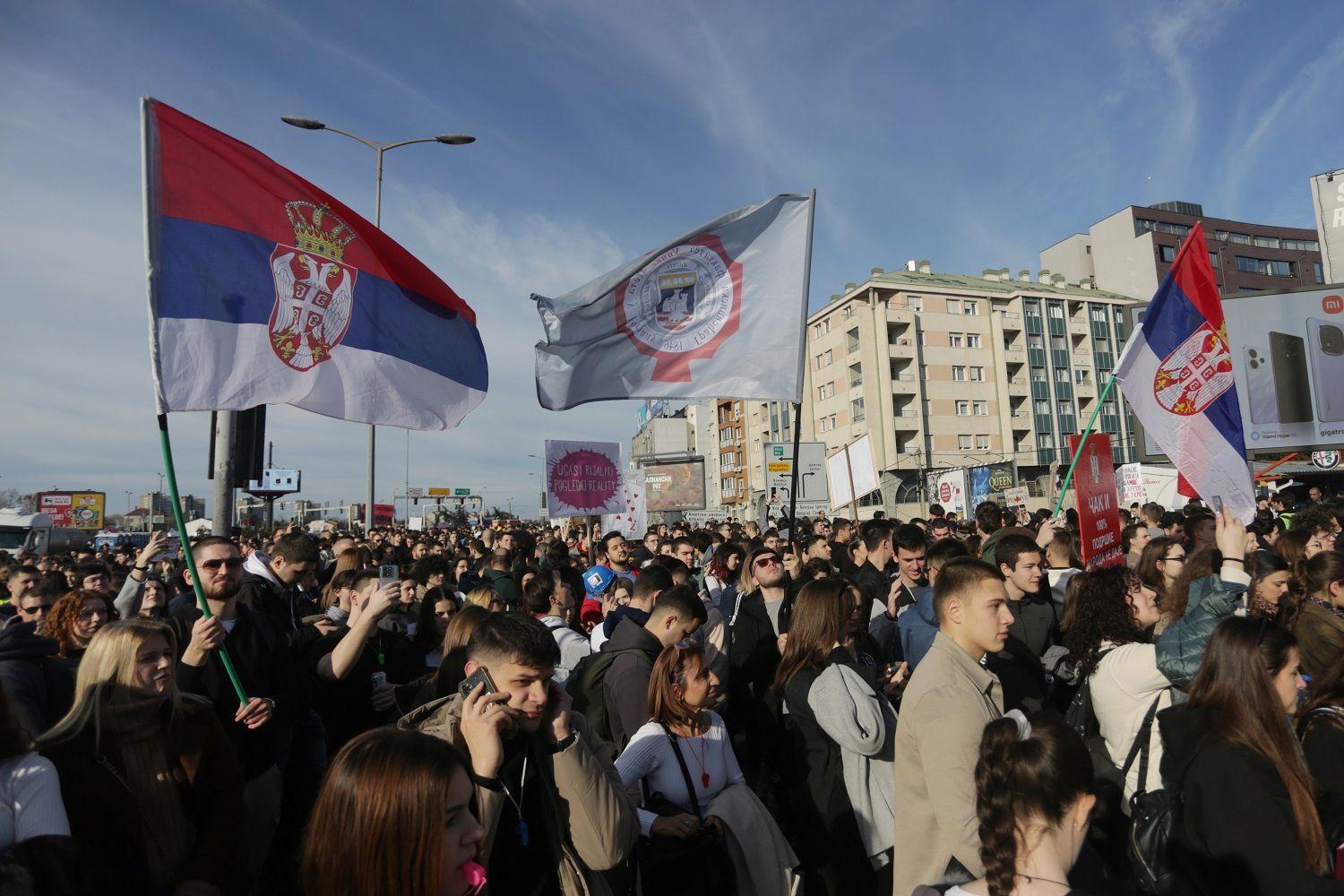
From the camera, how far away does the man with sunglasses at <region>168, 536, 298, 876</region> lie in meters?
3.82

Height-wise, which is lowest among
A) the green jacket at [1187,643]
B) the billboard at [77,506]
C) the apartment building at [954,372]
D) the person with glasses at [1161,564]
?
the green jacket at [1187,643]

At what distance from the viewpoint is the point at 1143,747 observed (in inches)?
139

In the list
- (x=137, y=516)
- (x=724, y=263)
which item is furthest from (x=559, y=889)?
(x=137, y=516)

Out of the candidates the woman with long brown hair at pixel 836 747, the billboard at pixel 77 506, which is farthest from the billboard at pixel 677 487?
the billboard at pixel 77 506

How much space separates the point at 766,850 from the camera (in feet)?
11.2

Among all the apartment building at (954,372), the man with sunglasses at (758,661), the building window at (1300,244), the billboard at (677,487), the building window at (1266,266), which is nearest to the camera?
the man with sunglasses at (758,661)

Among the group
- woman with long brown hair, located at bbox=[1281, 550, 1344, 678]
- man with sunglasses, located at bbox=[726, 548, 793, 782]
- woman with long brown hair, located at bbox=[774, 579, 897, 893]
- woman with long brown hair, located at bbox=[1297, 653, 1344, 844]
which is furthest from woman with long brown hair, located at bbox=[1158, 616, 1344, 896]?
man with sunglasses, located at bbox=[726, 548, 793, 782]

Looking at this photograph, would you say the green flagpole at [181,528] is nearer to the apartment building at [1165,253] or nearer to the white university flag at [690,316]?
the white university flag at [690,316]

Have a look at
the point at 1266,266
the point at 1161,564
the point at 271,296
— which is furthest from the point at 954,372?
the point at 271,296

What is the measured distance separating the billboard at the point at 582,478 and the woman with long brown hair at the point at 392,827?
39.0 feet

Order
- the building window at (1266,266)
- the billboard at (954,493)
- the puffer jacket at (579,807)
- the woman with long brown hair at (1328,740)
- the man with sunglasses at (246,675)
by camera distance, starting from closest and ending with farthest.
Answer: the puffer jacket at (579,807) < the woman with long brown hair at (1328,740) < the man with sunglasses at (246,675) < the billboard at (954,493) < the building window at (1266,266)

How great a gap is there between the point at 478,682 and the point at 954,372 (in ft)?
210

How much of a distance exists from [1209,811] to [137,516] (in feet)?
414

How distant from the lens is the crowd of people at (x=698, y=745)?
2.42 m
